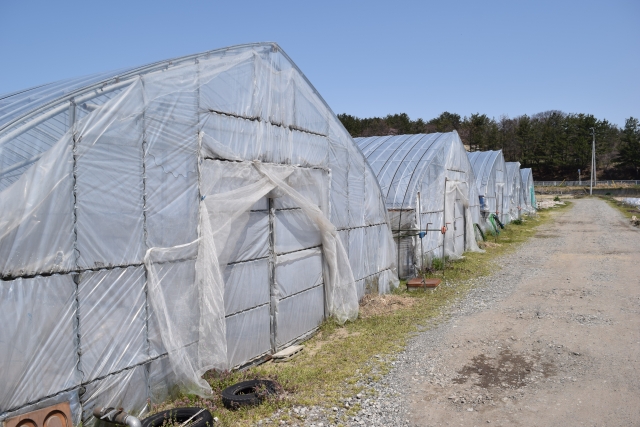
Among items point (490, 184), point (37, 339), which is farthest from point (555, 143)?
point (37, 339)

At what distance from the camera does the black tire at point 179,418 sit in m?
5.45

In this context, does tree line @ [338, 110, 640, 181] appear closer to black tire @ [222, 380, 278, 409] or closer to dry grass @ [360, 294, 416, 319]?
dry grass @ [360, 294, 416, 319]

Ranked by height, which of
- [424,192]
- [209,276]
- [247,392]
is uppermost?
[424,192]

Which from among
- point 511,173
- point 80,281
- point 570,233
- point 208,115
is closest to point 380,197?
point 208,115

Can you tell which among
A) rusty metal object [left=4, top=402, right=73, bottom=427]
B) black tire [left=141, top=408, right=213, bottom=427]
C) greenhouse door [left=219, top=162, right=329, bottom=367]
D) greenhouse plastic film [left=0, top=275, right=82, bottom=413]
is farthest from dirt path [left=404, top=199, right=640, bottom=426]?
greenhouse plastic film [left=0, top=275, right=82, bottom=413]

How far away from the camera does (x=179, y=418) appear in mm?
5645

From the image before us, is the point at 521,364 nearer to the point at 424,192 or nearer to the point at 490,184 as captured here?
the point at 424,192

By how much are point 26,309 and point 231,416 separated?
2641 mm

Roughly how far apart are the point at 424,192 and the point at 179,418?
11.5 meters

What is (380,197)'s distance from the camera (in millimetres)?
12555

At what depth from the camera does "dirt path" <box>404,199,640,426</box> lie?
618cm

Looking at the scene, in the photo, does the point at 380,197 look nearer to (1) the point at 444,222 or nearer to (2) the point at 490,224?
(1) the point at 444,222

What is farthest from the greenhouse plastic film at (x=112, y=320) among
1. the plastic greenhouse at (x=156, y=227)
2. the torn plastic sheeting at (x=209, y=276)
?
the torn plastic sheeting at (x=209, y=276)

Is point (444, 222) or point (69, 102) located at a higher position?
point (69, 102)
